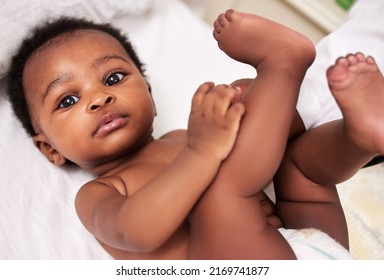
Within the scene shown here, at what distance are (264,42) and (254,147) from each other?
0.53 feet

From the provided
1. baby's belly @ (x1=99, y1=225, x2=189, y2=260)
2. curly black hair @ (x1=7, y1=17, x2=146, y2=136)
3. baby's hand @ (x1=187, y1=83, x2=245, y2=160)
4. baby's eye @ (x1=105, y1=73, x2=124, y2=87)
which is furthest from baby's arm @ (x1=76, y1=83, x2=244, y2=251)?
curly black hair @ (x1=7, y1=17, x2=146, y2=136)

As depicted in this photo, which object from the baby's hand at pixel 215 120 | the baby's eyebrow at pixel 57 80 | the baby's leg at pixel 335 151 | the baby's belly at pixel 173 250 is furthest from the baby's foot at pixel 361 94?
the baby's eyebrow at pixel 57 80

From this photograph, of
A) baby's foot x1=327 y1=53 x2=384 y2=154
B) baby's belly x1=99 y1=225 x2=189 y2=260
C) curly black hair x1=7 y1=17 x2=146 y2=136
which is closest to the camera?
baby's foot x1=327 y1=53 x2=384 y2=154

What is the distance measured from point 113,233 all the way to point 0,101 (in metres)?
0.44

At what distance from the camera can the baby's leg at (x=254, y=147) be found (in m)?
0.59

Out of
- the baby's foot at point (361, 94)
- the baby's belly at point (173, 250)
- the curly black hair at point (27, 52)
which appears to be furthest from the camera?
the curly black hair at point (27, 52)

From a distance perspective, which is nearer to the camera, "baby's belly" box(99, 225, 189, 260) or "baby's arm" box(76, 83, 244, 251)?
"baby's arm" box(76, 83, 244, 251)

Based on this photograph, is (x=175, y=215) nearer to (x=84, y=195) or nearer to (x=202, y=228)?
(x=202, y=228)

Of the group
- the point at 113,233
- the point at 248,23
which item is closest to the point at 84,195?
the point at 113,233

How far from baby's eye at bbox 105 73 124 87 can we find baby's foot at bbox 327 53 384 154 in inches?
→ 14.5

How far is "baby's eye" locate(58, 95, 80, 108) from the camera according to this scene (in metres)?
0.74

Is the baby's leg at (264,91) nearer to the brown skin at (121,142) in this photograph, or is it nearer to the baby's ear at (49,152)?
the brown skin at (121,142)

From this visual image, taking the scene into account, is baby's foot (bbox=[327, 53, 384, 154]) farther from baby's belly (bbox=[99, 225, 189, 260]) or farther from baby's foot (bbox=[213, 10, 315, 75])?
baby's belly (bbox=[99, 225, 189, 260])
